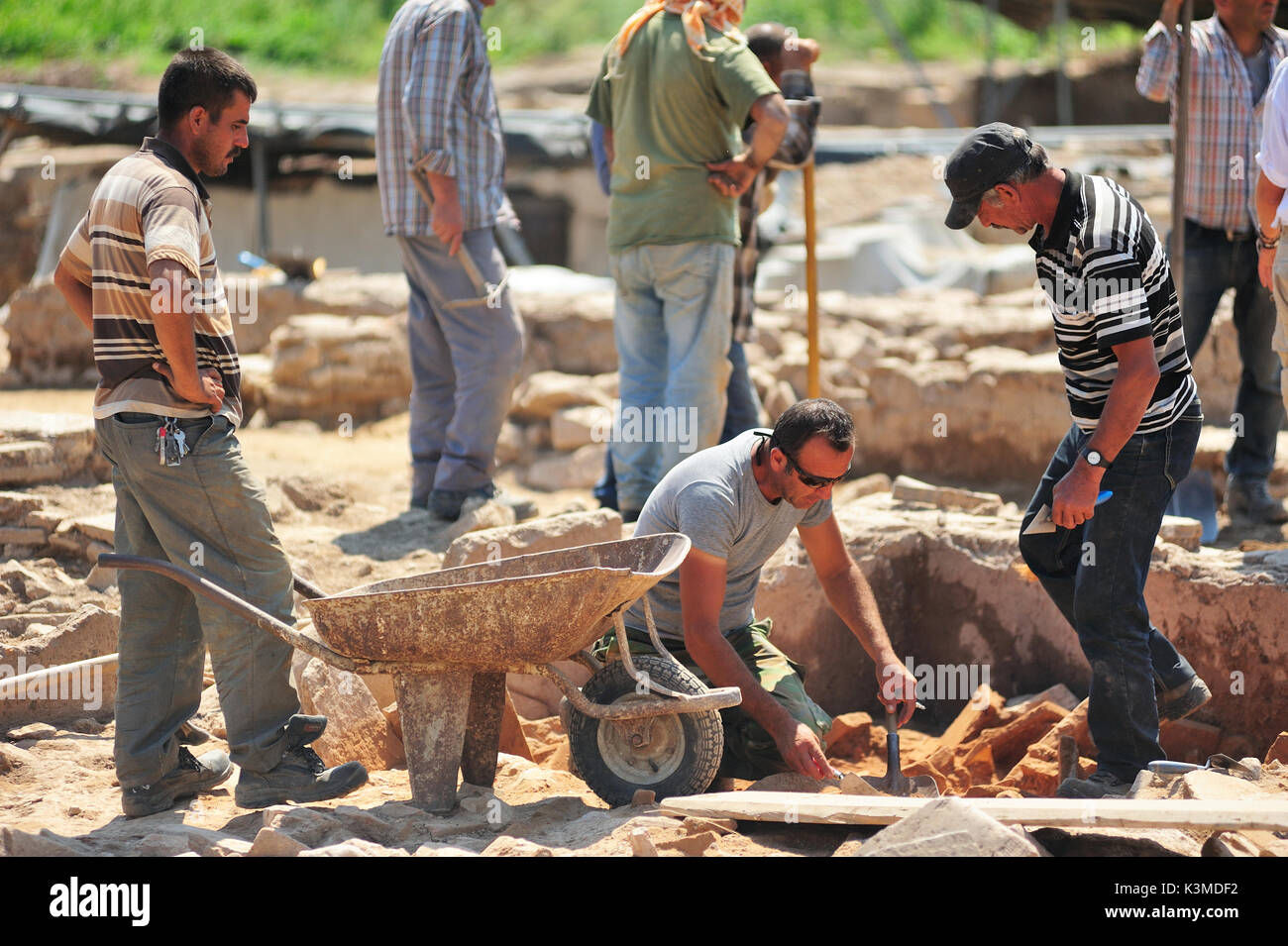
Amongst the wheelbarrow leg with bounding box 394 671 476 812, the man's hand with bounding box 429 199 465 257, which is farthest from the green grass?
the wheelbarrow leg with bounding box 394 671 476 812

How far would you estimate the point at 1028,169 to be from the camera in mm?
3240

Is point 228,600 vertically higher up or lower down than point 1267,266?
lower down

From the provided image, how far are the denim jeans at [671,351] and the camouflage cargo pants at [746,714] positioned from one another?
1140 millimetres

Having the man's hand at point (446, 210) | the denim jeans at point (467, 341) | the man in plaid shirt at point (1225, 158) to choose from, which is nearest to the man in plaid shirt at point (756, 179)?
the denim jeans at point (467, 341)

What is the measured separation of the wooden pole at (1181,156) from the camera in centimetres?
515

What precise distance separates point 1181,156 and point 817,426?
109 inches

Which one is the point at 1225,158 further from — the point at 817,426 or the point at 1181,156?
the point at 817,426

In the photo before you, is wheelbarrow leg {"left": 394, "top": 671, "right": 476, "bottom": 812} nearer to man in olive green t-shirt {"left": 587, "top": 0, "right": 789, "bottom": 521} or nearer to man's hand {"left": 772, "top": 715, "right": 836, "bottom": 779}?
man's hand {"left": 772, "top": 715, "right": 836, "bottom": 779}

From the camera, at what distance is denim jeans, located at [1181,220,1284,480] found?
17.1 feet

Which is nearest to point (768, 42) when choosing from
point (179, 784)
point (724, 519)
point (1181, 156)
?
point (1181, 156)

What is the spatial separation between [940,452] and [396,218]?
3.42 metres

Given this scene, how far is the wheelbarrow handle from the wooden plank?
3.06 feet
